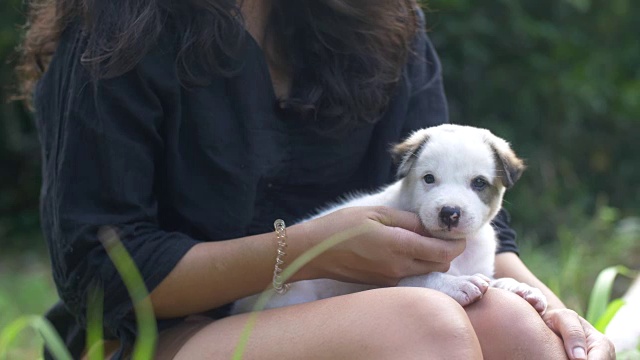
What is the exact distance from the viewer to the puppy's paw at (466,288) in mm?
2346

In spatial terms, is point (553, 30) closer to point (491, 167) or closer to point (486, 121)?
point (486, 121)

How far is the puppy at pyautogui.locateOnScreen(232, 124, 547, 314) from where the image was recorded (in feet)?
7.78

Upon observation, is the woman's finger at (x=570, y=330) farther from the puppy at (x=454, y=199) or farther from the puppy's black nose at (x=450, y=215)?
the puppy's black nose at (x=450, y=215)

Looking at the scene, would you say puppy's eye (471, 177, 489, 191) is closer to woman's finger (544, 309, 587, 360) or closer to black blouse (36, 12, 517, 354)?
woman's finger (544, 309, 587, 360)

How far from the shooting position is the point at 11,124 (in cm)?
647

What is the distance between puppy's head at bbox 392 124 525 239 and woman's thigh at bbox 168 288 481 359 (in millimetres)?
224

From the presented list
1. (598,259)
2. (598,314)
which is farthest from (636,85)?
(598,314)

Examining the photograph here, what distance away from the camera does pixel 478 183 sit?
8.07 feet

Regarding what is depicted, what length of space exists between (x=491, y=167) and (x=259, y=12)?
789 millimetres

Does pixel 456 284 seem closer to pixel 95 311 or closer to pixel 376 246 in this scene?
pixel 376 246

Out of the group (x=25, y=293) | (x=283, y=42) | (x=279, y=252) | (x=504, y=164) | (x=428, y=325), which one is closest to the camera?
(x=428, y=325)

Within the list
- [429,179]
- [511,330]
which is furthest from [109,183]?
[511,330]

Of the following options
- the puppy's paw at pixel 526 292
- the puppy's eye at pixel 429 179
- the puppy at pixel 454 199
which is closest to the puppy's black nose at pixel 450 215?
the puppy at pixel 454 199

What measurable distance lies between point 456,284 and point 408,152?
1.19ft
